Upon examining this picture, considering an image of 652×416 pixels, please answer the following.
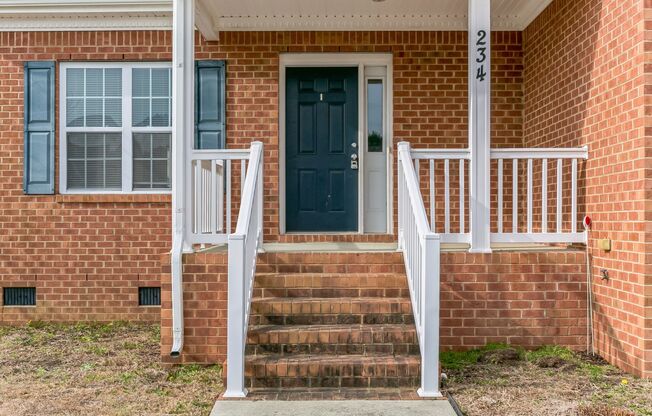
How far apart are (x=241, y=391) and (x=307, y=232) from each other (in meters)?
3.30

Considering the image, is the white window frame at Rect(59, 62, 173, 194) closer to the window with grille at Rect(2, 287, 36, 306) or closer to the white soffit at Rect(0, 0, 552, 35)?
the white soffit at Rect(0, 0, 552, 35)

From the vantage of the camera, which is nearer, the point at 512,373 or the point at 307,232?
the point at 512,373

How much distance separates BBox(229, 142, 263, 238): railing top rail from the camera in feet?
15.8

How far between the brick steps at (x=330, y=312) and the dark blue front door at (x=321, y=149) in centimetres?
240

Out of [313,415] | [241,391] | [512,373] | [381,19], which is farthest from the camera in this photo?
[381,19]

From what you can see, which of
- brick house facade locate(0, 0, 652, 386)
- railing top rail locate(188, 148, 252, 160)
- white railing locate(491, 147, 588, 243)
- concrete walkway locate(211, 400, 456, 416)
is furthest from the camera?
brick house facade locate(0, 0, 652, 386)

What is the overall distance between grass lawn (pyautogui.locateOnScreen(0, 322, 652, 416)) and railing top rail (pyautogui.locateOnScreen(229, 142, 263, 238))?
4.15 ft

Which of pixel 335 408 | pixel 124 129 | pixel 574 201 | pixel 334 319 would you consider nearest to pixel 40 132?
pixel 124 129

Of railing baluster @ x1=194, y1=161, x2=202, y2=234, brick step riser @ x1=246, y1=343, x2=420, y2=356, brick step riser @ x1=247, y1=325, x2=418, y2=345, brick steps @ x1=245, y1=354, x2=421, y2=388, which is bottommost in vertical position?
brick steps @ x1=245, y1=354, x2=421, y2=388

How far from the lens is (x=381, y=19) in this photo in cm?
732

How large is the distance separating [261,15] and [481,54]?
2.85 meters

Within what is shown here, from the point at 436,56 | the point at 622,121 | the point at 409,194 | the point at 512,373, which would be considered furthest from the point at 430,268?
the point at 436,56

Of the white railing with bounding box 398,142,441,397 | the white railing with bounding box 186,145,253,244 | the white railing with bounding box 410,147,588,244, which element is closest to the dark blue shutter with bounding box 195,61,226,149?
the white railing with bounding box 186,145,253,244

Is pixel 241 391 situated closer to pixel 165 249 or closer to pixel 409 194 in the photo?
pixel 409 194
